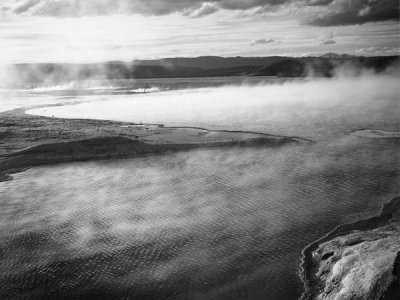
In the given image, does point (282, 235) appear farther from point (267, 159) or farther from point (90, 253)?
point (267, 159)

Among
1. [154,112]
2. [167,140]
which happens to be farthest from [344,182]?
[154,112]

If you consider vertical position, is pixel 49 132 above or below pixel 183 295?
above

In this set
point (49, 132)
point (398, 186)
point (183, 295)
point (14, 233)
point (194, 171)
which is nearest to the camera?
point (183, 295)

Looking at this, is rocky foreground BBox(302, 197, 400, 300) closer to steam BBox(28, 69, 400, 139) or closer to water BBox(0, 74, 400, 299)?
water BBox(0, 74, 400, 299)

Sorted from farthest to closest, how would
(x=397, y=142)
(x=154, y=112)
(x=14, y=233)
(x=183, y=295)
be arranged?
1. (x=154, y=112)
2. (x=397, y=142)
3. (x=14, y=233)
4. (x=183, y=295)

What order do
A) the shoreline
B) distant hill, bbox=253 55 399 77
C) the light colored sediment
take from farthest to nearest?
1. distant hill, bbox=253 55 399 77
2. the light colored sediment
3. the shoreline

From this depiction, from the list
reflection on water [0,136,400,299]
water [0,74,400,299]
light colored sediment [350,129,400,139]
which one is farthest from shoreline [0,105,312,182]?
light colored sediment [350,129,400,139]

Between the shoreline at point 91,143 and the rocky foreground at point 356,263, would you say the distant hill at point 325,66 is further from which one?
the rocky foreground at point 356,263
